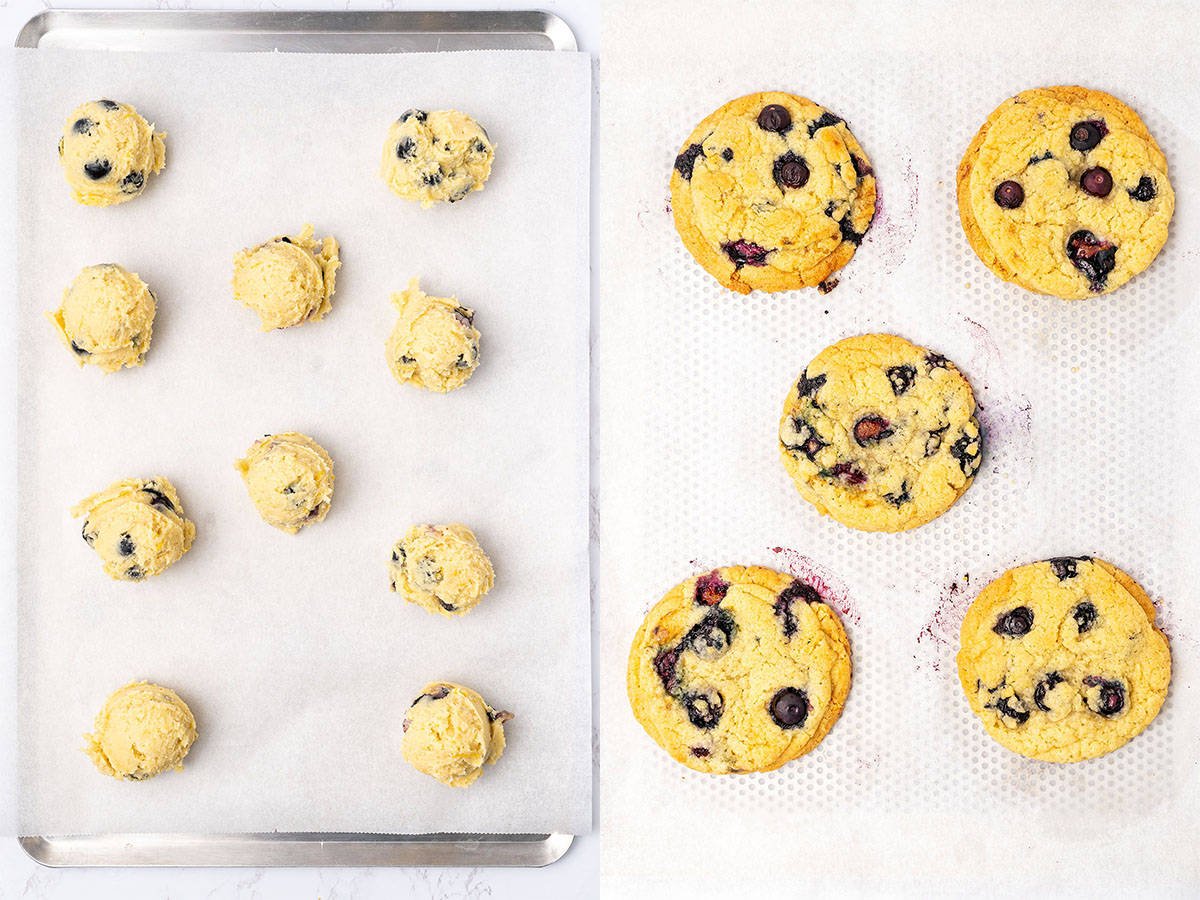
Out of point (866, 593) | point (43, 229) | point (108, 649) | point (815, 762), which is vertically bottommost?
point (815, 762)

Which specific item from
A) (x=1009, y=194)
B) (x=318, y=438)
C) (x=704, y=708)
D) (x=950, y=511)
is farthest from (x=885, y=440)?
(x=318, y=438)

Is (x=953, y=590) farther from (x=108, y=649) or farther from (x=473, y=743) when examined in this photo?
(x=108, y=649)

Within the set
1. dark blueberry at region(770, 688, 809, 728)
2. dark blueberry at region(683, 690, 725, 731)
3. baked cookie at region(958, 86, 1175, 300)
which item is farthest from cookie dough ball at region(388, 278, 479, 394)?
baked cookie at region(958, 86, 1175, 300)

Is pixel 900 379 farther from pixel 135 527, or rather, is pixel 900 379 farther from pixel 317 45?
pixel 135 527

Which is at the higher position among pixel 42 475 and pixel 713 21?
pixel 713 21

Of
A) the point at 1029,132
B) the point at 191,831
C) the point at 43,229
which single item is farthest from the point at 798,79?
the point at 191,831

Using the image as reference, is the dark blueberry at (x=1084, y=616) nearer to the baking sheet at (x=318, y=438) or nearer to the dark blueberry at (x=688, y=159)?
the baking sheet at (x=318, y=438)

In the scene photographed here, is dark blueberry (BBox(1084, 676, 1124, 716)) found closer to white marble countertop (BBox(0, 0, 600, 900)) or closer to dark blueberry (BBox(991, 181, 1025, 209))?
dark blueberry (BBox(991, 181, 1025, 209))
